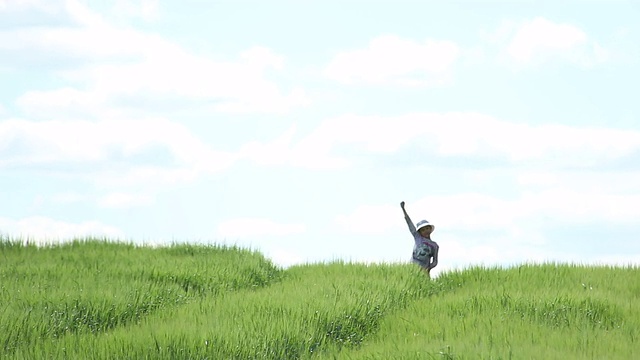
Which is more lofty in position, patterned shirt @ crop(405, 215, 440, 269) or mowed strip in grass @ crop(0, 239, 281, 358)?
patterned shirt @ crop(405, 215, 440, 269)

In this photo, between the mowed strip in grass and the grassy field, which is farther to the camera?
the mowed strip in grass

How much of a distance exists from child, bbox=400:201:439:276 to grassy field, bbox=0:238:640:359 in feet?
1.02

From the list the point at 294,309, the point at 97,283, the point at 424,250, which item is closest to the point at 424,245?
the point at 424,250

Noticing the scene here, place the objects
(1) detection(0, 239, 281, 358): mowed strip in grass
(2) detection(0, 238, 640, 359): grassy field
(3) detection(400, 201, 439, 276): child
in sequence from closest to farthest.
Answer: (2) detection(0, 238, 640, 359): grassy field
(1) detection(0, 239, 281, 358): mowed strip in grass
(3) detection(400, 201, 439, 276): child

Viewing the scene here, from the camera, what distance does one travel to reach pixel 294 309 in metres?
8.68

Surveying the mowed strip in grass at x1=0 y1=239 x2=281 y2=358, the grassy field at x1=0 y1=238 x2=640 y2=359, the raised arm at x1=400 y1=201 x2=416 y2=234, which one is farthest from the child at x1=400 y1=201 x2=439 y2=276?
the mowed strip in grass at x1=0 y1=239 x2=281 y2=358

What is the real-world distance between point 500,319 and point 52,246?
26.1 feet

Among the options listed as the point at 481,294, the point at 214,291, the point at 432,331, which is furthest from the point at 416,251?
the point at 432,331

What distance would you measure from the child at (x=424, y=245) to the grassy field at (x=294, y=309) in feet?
1.02

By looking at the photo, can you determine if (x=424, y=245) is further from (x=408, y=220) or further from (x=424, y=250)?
(x=408, y=220)

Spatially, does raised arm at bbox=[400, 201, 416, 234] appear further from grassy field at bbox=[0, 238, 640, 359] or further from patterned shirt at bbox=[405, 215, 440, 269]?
grassy field at bbox=[0, 238, 640, 359]

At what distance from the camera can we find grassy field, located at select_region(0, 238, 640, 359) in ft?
24.2

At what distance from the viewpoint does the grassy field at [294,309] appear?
24.2 ft

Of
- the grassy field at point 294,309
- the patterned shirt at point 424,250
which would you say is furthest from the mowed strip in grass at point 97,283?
the patterned shirt at point 424,250
